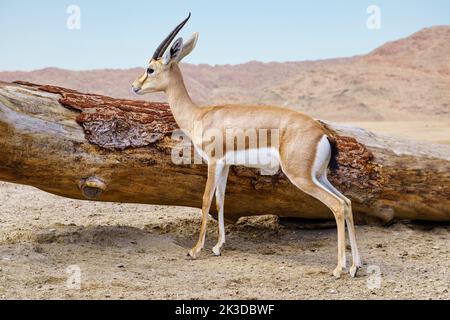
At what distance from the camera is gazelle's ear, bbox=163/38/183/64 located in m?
6.85

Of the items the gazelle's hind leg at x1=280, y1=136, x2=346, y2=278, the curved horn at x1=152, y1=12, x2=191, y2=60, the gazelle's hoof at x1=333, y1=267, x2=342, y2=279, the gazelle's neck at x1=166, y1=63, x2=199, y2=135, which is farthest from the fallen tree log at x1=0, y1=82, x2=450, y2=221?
the gazelle's hoof at x1=333, y1=267, x2=342, y2=279

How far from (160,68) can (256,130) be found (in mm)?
1330

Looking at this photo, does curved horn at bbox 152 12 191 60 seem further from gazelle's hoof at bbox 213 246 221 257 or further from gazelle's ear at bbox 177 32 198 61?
gazelle's hoof at bbox 213 246 221 257

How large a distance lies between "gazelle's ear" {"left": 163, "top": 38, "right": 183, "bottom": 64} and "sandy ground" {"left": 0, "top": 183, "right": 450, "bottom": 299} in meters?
2.05

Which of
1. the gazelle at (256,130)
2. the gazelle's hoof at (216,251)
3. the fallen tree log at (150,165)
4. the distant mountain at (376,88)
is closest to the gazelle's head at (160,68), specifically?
the gazelle at (256,130)

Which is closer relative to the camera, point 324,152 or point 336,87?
point 324,152

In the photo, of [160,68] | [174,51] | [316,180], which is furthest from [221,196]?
[174,51]

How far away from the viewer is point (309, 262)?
6734 millimetres

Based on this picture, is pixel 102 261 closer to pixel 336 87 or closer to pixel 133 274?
pixel 133 274

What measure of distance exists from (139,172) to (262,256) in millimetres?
1611

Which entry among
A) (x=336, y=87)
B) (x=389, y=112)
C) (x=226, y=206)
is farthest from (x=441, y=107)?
(x=226, y=206)

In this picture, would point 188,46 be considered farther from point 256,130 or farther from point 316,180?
point 316,180

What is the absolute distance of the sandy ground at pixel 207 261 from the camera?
564 centimetres

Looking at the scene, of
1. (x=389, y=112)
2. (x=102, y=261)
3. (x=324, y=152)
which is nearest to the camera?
(x=324, y=152)
